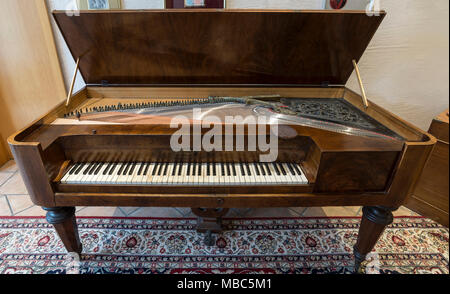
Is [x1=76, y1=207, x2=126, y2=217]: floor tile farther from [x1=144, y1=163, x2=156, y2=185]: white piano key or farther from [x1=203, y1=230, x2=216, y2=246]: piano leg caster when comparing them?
[x1=144, y1=163, x2=156, y2=185]: white piano key

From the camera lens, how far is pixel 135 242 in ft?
5.85

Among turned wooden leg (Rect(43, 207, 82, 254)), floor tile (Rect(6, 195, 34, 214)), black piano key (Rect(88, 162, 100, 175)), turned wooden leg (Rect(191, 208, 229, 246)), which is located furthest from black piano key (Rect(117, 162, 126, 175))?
floor tile (Rect(6, 195, 34, 214))

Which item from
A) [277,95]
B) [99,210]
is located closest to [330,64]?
[277,95]

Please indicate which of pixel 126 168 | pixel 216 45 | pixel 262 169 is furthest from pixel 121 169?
pixel 216 45

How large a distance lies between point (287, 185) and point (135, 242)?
1227mm

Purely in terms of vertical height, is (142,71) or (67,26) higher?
(67,26)

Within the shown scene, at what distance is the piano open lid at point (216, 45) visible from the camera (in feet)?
4.50

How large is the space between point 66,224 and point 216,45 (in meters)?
1.37

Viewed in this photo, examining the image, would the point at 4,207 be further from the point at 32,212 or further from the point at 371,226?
the point at 371,226

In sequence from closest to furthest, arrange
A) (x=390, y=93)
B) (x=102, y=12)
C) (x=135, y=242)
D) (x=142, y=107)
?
(x=102, y=12) → (x=142, y=107) → (x=135, y=242) → (x=390, y=93)

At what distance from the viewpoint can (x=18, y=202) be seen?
2148 millimetres

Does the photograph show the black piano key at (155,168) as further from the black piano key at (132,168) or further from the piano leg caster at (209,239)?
the piano leg caster at (209,239)

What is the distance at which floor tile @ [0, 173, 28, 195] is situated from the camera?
226 centimetres

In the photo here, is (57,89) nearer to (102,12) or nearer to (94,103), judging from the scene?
(94,103)
